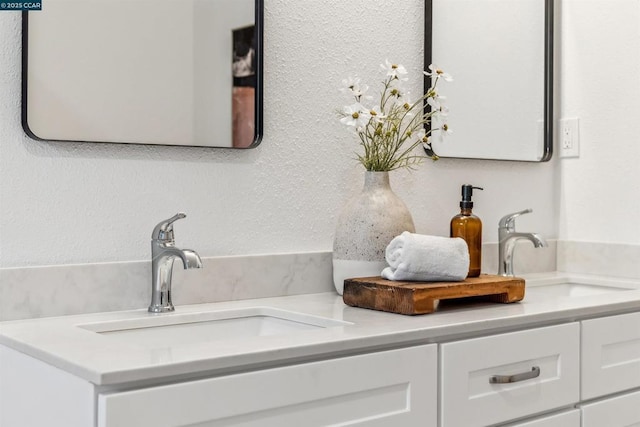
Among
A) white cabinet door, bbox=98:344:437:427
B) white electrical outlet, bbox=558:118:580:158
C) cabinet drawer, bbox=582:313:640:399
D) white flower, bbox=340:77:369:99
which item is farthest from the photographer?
white electrical outlet, bbox=558:118:580:158

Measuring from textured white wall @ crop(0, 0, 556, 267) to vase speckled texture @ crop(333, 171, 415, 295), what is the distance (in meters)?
0.11

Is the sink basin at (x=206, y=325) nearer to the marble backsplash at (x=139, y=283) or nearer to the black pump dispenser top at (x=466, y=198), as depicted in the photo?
the marble backsplash at (x=139, y=283)

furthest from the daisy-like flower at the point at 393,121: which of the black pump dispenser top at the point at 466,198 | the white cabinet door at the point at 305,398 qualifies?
the white cabinet door at the point at 305,398

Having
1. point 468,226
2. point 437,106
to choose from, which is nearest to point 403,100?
point 437,106

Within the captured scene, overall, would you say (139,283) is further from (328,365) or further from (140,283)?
(328,365)

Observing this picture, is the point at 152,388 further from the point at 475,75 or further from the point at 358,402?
the point at 475,75

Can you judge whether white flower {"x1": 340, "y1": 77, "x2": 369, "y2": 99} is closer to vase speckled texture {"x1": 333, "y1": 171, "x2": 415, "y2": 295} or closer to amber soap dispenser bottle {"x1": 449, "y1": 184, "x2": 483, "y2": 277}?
vase speckled texture {"x1": 333, "y1": 171, "x2": 415, "y2": 295}

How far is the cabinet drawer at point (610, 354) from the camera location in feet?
5.28

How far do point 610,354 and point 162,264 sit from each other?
38.7 inches

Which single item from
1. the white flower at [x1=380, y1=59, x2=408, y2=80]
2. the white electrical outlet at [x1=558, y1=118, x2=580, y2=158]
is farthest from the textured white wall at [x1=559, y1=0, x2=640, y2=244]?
the white flower at [x1=380, y1=59, x2=408, y2=80]

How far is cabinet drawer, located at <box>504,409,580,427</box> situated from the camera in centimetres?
149

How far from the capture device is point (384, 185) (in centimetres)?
174

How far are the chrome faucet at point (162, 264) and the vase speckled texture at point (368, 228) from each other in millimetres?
401

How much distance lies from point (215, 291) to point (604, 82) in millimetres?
1314
